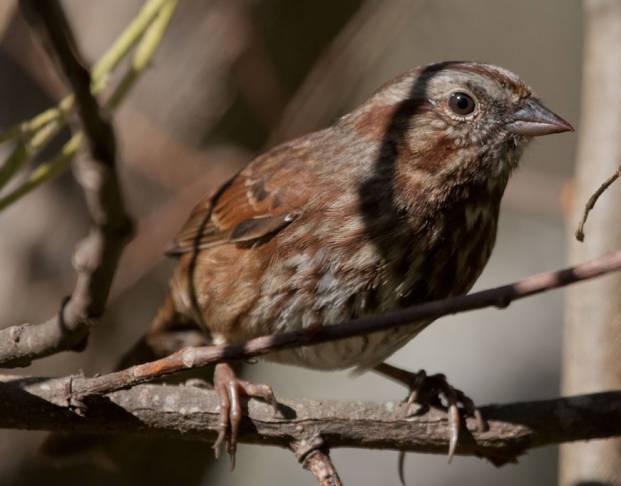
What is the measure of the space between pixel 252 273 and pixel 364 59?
1747 millimetres

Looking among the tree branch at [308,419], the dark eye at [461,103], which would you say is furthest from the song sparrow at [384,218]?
the tree branch at [308,419]

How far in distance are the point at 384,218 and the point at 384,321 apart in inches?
50.5

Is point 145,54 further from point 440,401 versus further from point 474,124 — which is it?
point 440,401

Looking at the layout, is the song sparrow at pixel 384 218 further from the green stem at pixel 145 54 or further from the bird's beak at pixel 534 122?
the green stem at pixel 145 54

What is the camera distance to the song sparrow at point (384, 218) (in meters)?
3.10

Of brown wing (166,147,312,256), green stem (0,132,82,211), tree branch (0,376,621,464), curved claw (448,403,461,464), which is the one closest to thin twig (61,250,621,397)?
tree branch (0,376,621,464)

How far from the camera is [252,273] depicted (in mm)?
3307

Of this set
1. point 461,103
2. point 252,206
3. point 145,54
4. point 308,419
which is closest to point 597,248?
point 461,103

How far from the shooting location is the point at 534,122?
124 inches

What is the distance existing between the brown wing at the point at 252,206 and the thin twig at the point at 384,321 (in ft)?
3.96

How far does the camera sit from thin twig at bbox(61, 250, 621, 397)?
175cm

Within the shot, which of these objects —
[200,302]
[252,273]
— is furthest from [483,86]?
[200,302]

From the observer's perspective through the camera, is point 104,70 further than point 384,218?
No

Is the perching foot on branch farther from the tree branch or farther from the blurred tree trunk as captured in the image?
the blurred tree trunk
